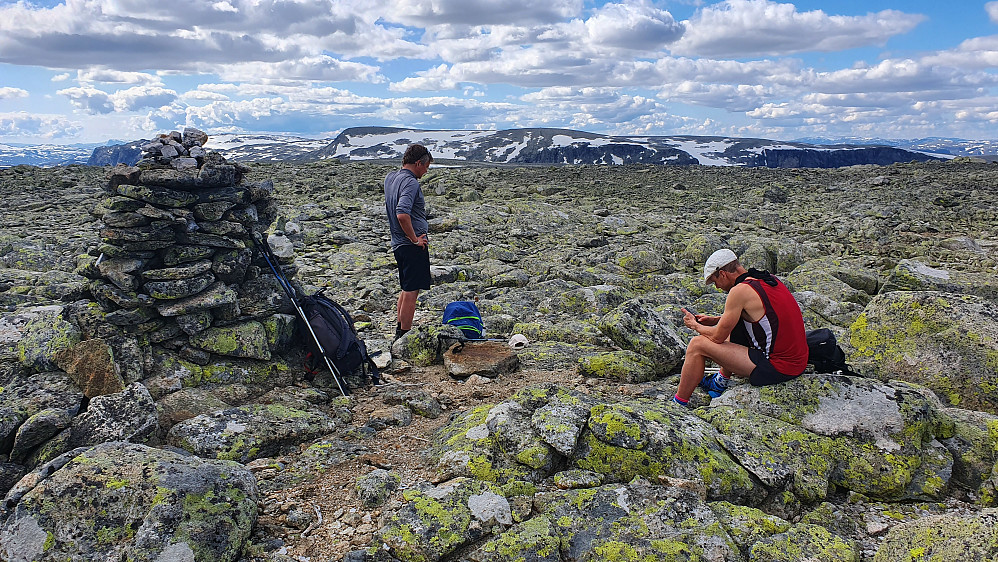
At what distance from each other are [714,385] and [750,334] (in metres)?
1.07

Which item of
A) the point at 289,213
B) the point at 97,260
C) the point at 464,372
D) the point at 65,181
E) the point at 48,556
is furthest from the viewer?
the point at 65,181

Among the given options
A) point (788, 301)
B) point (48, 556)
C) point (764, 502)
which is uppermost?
point (788, 301)

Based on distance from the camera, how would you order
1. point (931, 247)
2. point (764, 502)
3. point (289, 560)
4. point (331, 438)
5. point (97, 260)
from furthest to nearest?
point (931, 247) < point (97, 260) < point (331, 438) < point (764, 502) < point (289, 560)

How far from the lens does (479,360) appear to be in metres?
9.82

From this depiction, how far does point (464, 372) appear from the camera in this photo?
944cm

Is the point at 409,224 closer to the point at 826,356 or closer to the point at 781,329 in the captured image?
the point at 781,329

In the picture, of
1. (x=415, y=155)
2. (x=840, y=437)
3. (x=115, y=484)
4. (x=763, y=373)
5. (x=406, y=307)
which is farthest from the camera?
(x=406, y=307)

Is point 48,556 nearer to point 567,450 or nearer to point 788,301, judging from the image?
point 567,450

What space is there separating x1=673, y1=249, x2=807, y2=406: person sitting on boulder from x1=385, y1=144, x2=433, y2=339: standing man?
517cm

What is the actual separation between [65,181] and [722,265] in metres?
50.4

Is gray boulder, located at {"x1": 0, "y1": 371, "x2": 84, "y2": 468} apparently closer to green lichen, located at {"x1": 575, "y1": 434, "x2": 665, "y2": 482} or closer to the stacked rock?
the stacked rock

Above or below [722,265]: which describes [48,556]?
below

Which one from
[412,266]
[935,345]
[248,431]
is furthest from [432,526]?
[935,345]

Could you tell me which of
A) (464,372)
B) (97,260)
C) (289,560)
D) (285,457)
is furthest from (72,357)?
(464,372)
